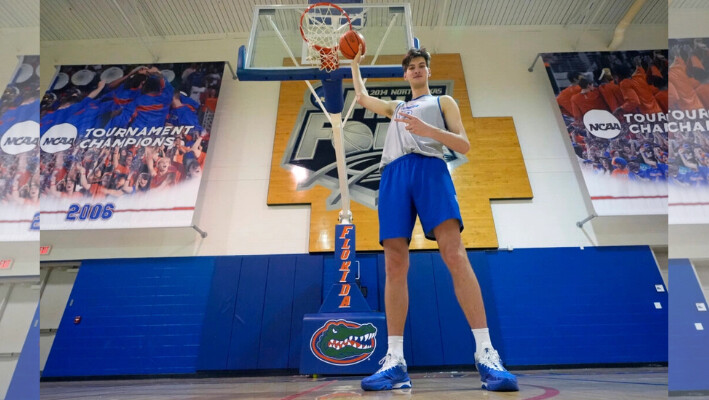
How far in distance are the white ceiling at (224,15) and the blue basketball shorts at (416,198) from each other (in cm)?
507

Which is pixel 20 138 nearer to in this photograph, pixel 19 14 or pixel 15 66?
pixel 15 66

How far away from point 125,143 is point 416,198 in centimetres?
524

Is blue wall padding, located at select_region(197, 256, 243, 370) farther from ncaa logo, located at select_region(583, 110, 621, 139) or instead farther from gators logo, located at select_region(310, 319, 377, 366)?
ncaa logo, located at select_region(583, 110, 621, 139)

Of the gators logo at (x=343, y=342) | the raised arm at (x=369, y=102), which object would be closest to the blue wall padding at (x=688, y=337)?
the gators logo at (x=343, y=342)

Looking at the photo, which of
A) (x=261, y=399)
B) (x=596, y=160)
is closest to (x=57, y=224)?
(x=261, y=399)

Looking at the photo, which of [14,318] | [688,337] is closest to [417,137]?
[688,337]

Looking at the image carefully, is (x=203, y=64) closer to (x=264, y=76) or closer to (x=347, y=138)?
(x=347, y=138)

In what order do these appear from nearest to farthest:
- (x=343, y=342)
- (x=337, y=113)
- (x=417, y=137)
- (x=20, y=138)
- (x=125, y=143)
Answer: (x=417, y=137) < (x=343, y=342) < (x=337, y=113) < (x=20, y=138) < (x=125, y=143)

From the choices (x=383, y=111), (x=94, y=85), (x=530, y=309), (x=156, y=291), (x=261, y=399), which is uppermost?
(x=94, y=85)

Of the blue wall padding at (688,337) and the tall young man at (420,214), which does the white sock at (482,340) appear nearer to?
the tall young man at (420,214)

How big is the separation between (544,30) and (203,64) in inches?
224

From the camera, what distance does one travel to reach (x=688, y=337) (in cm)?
439

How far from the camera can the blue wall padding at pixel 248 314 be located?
436 centimetres

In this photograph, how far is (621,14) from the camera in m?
6.35
